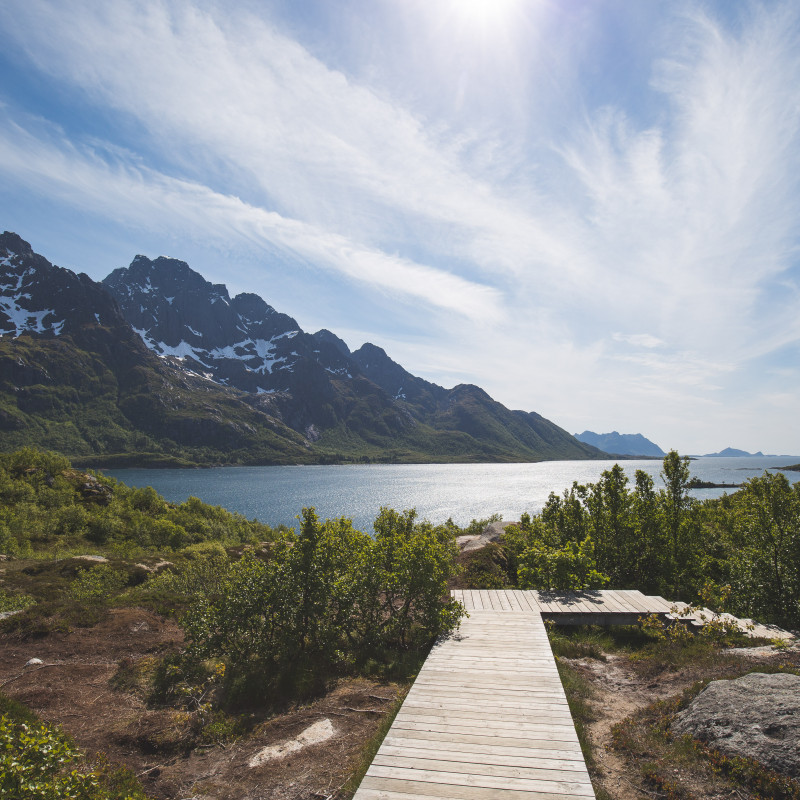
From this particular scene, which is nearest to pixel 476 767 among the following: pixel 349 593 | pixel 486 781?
pixel 486 781

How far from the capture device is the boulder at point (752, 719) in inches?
227

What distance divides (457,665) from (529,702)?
6.29 feet

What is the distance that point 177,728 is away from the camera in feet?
26.7

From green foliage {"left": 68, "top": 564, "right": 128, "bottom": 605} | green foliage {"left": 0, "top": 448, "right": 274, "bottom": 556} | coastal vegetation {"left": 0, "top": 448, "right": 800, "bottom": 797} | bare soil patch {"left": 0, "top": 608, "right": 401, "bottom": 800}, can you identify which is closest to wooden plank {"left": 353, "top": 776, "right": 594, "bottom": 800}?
bare soil patch {"left": 0, "top": 608, "right": 401, "bottom": 800}

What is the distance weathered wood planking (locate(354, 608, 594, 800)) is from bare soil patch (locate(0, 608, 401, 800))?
992 millimetres

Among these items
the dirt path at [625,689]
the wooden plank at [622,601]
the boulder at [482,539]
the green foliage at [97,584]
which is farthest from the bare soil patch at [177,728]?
the boulder at [482,539]

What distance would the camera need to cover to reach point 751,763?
5.75 metres

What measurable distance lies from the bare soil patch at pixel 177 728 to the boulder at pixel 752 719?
5193 millimetres

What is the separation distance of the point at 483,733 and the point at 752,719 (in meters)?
3.86

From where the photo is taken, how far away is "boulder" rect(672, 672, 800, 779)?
5765 millimetres

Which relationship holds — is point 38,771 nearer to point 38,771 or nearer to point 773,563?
point 38,771

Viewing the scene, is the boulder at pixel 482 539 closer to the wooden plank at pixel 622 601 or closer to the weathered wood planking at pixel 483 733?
the wooden plank at pixel 622 601

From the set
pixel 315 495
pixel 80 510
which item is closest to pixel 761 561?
pixel 80 510

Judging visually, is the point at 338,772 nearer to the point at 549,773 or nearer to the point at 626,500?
the point at 549,773
